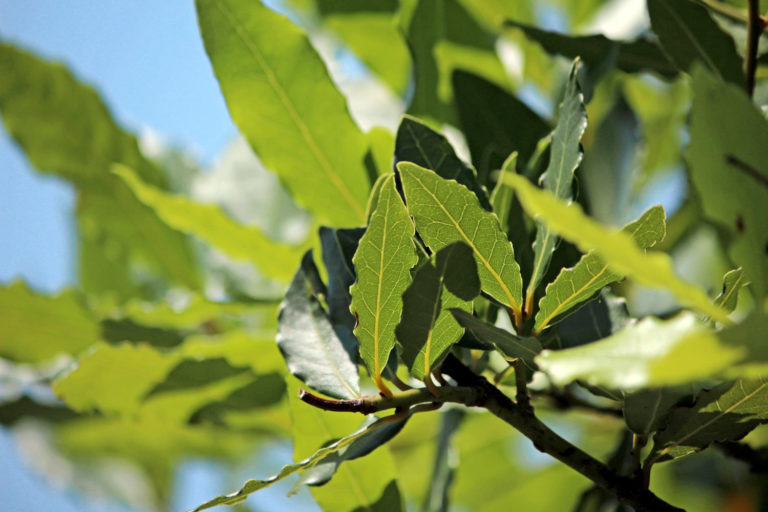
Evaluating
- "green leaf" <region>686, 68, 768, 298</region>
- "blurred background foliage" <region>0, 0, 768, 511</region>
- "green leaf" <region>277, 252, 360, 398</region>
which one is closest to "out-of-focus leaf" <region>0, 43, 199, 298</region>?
"blurred background foliage" <region>0, 0, 768, 511</region>

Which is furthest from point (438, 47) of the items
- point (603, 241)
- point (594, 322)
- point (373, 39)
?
point (603, 241)

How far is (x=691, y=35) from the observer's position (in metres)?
0.51

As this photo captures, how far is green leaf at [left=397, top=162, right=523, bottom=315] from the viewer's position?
15.2 inches

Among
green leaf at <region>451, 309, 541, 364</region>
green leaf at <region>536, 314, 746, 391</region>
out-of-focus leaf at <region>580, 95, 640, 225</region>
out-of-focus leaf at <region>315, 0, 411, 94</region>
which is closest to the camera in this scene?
green leaf at <region>536, 314, 746, 391</region>

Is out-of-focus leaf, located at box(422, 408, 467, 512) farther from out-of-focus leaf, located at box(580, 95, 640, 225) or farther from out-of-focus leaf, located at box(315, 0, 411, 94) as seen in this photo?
out-of-focus leaf, located at box(315, 0, 411, 94)

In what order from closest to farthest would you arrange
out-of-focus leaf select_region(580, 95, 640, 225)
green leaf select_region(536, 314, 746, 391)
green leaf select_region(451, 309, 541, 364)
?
green leaf select_region(536, 314, 746, 391) → green leaf select_region(451, 309, 541, 364) → out-of-focus leaf select_region(580, 95, 640, 225)

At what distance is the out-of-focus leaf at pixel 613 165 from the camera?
0.76m

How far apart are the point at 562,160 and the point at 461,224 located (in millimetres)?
81

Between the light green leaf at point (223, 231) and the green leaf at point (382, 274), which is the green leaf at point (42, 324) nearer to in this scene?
the light green leaf at point (223, 231)

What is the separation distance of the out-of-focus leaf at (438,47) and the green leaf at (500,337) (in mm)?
334

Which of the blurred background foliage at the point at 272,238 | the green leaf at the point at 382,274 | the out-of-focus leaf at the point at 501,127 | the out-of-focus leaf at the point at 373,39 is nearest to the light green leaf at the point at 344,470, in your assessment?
the blurred background foliage at the point at 272,238

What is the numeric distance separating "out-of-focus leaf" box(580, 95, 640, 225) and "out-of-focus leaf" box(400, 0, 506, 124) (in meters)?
0.15

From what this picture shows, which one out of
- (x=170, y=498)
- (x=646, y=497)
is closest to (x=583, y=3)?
(x=646, y=497)

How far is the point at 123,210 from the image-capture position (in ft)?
3.23
